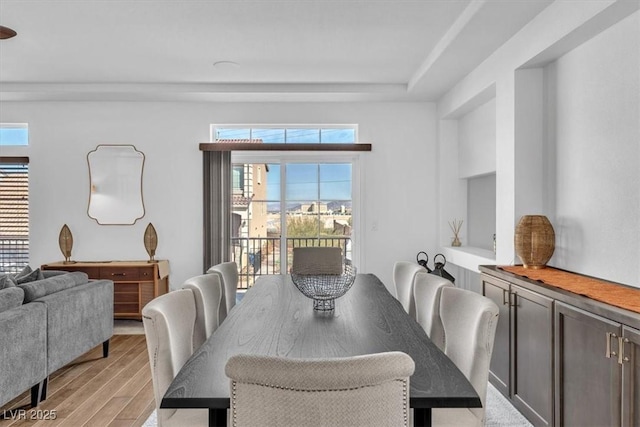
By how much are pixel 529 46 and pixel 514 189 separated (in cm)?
97

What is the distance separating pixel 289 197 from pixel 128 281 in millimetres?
2009

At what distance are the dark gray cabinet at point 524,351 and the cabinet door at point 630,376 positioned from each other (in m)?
0.57

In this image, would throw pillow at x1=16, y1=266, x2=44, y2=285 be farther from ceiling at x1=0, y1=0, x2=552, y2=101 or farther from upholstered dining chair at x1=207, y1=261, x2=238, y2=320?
ceiling at x1=0, y1=0, x2=552, y2=101

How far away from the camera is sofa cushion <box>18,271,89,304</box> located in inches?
125

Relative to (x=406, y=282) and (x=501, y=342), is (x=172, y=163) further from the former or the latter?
(x=501, y=342)

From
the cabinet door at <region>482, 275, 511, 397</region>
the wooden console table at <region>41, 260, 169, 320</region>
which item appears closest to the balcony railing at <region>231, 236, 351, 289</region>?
the wooden console table at <region>41, 260, 169, 320</region>

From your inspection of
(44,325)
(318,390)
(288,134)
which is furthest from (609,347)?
(288,134)

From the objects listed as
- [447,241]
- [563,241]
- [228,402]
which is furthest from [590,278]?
[447,241]

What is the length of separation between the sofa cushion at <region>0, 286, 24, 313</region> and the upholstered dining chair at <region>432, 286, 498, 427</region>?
2565 mm

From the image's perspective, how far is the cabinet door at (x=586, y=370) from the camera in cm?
194

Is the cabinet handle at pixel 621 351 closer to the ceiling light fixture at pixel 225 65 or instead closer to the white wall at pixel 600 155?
the white wall at pixel 600 155

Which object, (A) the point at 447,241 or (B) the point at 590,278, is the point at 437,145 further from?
(B) the point at 590,278

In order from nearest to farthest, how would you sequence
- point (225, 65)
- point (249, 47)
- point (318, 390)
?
point (318, 390) < point (249, 47) < point (225, 65)

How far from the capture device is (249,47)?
3943 millimetres
